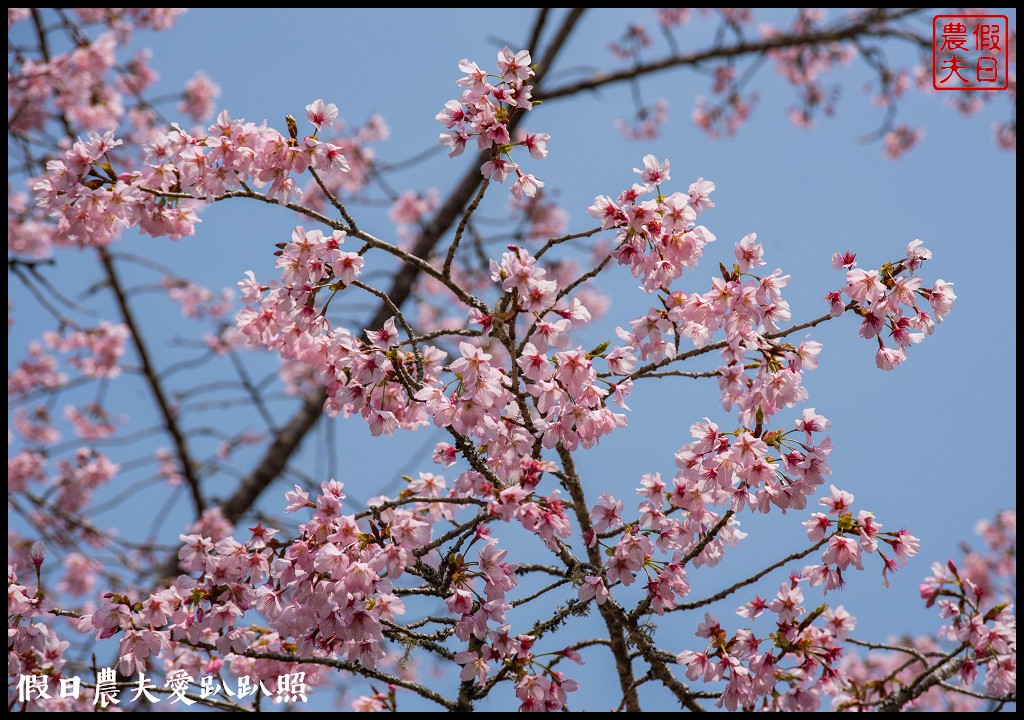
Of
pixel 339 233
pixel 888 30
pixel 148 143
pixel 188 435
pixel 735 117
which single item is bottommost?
pixel 339 233

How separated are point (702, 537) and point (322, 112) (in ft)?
7.54

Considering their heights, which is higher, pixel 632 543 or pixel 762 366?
pixel 762 366

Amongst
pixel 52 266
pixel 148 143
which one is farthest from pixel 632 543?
pixel 52 266

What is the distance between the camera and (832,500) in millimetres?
3002

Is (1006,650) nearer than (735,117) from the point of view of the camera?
Yes

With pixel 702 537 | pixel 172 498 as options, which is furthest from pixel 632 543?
pixel 172 498

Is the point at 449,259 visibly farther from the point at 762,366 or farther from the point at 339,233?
the point at 762,366

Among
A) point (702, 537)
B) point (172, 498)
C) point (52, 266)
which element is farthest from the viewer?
point (172, 498)

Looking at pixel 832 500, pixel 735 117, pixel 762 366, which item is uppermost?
pixel 735 117

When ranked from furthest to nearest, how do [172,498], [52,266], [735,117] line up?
1. [735,117]
2. [172,498]
3. [52,266]

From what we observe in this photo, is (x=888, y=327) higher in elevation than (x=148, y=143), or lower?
lower

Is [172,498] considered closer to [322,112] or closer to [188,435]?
[188,435]

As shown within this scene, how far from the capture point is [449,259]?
294 centimetres

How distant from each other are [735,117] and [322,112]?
9.90 m
